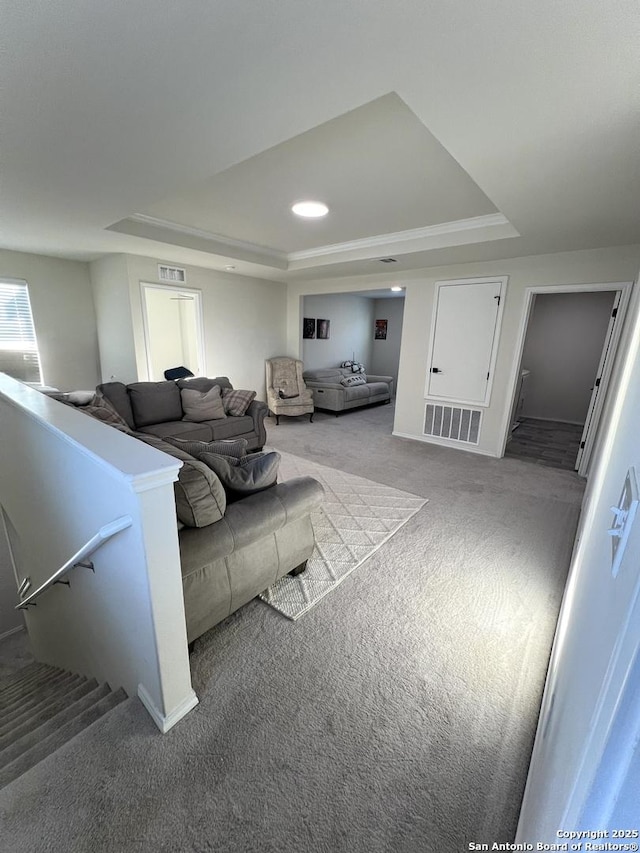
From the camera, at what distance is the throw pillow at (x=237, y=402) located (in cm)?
445

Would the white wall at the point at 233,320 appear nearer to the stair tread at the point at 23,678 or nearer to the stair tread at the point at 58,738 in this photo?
the stair tread at the point at 23,678

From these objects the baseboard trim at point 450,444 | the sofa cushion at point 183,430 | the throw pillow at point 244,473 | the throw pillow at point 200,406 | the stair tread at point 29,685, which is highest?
the throw pillow at point 244,473

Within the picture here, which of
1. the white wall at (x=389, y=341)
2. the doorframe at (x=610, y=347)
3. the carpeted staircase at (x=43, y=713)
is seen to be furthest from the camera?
the white wall at (x=389, y=341)

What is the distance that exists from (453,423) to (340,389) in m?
2.21

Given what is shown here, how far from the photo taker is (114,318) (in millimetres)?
4816

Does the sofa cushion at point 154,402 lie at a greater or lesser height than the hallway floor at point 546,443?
greater

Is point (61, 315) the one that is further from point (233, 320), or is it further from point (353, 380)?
point (353, 380)

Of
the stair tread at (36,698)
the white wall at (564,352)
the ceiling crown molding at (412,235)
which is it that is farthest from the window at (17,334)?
the white wall at (564,352)

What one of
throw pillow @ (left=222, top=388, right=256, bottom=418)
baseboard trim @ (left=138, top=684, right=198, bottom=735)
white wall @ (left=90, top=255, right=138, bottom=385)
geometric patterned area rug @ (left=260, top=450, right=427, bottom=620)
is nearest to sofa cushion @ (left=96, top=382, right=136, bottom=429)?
white wall @ (left=90, top=255, right=138, bottom=385)

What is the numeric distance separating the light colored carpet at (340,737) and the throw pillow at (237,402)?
273 centimetres

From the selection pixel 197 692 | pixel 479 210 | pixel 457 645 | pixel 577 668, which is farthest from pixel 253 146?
pixel 457 645

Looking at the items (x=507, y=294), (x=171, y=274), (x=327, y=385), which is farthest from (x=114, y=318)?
(x=507, y=294)

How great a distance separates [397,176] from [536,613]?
2924 mm

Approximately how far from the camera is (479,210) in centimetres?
303
